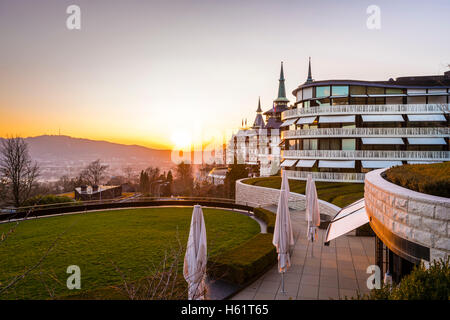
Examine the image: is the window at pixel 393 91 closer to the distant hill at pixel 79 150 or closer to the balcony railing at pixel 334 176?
the balcony railing at pixel 334 176

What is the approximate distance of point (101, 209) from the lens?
27.8 metres

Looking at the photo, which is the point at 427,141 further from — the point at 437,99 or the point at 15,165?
the point at 15,165

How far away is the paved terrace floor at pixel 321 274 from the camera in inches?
369


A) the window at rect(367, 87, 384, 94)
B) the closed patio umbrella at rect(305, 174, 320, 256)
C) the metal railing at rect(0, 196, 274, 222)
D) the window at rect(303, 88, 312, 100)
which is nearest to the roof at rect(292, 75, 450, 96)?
the window at rect(367, 87, 384, 94)

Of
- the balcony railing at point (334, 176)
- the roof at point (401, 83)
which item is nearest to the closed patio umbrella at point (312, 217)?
the balcony railing at point (334, 176)

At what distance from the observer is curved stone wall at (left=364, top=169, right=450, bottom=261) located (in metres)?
4.59

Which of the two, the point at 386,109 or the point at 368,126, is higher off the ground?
the point at 386,109

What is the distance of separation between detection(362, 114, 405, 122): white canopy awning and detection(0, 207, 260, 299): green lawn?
2237 centimetres

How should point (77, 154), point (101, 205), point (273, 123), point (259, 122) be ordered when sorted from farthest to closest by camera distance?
point (77, 154), point (259, 122), point (273, 123), point (101, 205)

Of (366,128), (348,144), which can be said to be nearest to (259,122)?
(348,144)

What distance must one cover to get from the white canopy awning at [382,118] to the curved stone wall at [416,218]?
32.2m

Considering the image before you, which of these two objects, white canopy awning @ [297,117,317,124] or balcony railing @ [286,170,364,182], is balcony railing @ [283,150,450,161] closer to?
balcony railing @ [286,170,364,182]

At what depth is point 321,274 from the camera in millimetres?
10922

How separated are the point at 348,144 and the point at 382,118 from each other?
202 inches
